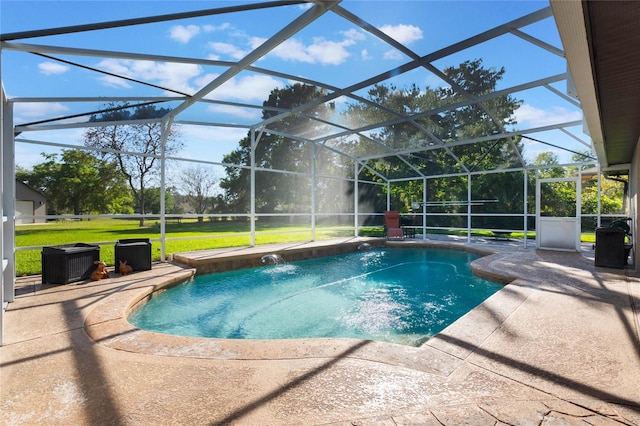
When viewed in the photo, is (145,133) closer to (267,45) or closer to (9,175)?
(9,175)

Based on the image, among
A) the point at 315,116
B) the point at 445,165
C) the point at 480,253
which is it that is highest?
the point at 315,116

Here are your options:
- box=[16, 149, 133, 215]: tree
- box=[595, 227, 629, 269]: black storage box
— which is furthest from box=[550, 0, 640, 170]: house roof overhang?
box=[16, 149, 133, 215]: tree

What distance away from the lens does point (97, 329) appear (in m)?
2.67

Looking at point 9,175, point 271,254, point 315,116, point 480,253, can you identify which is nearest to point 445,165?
point 480,253

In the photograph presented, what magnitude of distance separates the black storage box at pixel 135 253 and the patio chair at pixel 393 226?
7.98 m

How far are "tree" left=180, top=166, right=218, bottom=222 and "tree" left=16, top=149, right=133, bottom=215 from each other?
10.6 feet

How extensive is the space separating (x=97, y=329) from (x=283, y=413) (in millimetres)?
2145

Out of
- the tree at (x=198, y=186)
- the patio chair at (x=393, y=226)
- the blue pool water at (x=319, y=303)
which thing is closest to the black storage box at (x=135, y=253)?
the blue pool water at (x=319, y=303)

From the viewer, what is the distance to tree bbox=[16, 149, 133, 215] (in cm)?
688

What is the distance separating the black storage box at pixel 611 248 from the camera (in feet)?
17.7

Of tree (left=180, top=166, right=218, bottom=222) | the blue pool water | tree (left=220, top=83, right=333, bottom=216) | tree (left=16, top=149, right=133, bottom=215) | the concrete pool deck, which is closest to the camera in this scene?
the concrete pool deck

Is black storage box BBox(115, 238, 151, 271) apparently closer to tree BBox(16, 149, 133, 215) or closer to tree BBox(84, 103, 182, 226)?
tree BBox(84, 103, 182, 226)

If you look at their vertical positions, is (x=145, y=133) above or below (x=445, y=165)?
above

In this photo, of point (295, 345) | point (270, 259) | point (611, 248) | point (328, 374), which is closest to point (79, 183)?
point (270, 259)
